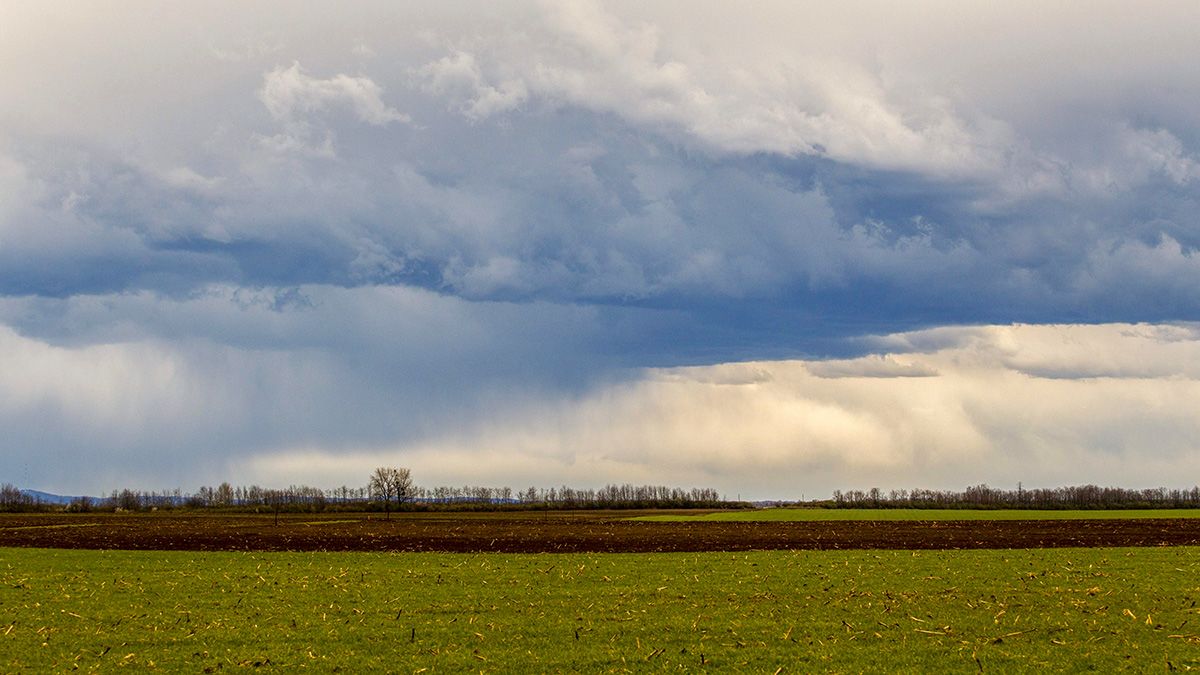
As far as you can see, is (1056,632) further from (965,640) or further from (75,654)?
(75,654)

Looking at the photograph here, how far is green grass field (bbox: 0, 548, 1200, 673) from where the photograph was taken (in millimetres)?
18641

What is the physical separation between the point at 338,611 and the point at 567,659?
9389mm

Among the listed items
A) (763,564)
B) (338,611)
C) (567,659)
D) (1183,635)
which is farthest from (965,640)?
(763,564)

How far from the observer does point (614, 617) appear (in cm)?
2352

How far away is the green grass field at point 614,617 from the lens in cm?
1864

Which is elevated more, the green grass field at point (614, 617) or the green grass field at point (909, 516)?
the green grass field at point (614, 617)

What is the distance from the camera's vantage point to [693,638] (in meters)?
20.7

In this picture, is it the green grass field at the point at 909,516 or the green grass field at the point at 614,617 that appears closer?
the green grass field at the point at 614,617

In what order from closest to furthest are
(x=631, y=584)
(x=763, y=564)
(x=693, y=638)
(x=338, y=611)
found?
1. (x=693, y=638)
2. (x=338, y=611)
3. (x=631, y=584)
4. (x=763, y=564)

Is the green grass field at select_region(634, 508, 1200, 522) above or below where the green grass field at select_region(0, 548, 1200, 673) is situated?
below

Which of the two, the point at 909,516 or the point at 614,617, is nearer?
the point at 614,617

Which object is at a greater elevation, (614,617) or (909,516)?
(614,617)

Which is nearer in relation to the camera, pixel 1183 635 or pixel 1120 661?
pixel 1120 661

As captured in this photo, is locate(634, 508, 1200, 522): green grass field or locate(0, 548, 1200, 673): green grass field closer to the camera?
locate(0, 548, 1200, 673): green grass field
